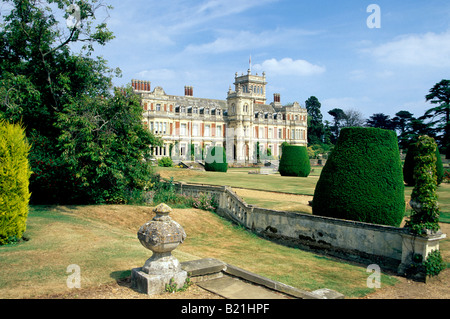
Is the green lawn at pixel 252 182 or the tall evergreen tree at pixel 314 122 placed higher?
the tall evergreen tree at pixel 314 122

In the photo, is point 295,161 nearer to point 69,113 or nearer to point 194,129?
point 69,113

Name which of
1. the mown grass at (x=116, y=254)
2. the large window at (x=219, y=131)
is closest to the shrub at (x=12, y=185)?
the mown grass at (x=116, y=254)

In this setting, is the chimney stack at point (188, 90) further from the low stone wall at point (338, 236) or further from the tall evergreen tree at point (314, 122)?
the low stone wall at point (338, 236)

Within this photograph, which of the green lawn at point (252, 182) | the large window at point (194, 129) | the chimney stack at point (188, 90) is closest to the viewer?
the green lawn at point (252, 182)

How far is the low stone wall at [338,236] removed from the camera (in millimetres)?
8945

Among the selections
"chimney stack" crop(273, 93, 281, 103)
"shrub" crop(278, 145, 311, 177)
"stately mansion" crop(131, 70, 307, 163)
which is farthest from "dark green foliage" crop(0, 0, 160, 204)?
"chimney stack" crop(273, 93, 281, 103)

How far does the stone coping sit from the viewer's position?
5887mm

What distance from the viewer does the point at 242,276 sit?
6.62 metres

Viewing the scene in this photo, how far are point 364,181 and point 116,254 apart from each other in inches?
288

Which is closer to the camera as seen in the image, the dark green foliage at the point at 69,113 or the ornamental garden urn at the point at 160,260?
the ornamental garden urn at the point at 160,260

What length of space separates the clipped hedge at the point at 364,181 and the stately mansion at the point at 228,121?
43.3 metres

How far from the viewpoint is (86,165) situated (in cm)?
1355
